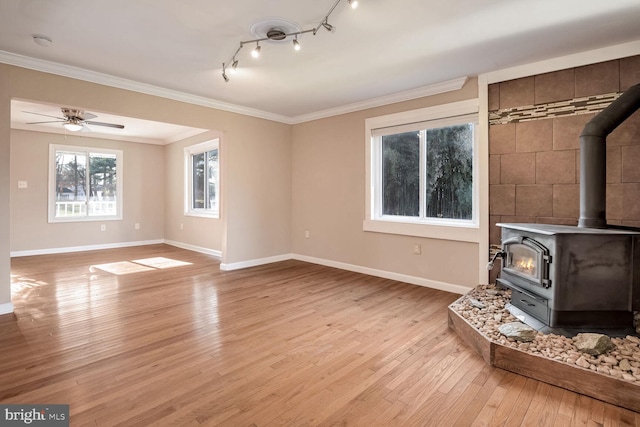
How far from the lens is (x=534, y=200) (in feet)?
10.5

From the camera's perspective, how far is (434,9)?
230 centimetres

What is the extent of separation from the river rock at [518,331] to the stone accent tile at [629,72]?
2252mm

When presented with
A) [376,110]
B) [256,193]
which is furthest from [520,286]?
[256,193]

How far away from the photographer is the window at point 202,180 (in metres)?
6.36

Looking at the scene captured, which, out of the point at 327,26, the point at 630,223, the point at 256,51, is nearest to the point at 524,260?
the point at 630,223

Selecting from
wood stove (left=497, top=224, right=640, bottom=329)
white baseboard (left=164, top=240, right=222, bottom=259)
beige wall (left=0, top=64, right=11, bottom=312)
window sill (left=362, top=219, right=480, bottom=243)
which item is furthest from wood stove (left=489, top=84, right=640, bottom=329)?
white baseboard (left=164, top=240, right=222, bottom=259)

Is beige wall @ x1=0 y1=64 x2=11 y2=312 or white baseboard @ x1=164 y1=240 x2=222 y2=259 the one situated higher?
beige wall @ x1=0 y1=64 x2=11 y2=312

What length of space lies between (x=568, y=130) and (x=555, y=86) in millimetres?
449

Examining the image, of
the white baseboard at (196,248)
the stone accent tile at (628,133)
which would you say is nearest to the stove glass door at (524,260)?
the stone accent tile at (628,133)

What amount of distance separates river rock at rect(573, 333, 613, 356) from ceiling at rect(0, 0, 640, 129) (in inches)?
87.9

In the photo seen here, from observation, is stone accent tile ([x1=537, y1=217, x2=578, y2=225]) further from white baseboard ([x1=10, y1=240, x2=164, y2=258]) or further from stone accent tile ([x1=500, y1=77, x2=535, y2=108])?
white baseboard ([x1=10, y1=240, x2=164, y2=258])

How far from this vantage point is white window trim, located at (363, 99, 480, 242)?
3.65 meters

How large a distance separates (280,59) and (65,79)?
228 cm

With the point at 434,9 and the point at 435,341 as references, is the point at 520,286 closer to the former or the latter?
the point at 435,341
